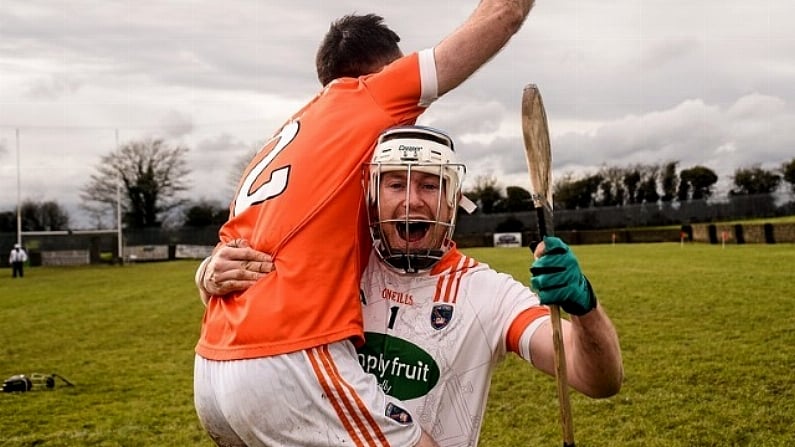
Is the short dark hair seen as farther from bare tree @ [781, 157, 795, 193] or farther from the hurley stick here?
bare tree @ [781, 157, 795, 193]

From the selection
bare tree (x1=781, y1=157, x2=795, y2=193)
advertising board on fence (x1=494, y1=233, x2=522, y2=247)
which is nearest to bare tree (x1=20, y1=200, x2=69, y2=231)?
advertising board on fence (x1=494, y1=233, x2=522, y2=247)

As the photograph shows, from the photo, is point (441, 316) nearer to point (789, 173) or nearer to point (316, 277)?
point (316, 277)

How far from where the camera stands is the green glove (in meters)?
2.57

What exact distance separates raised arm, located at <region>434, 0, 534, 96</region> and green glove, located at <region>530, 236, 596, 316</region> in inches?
32.7

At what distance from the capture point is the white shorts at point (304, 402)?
104 inches

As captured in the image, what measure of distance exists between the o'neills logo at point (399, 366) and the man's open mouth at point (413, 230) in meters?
0.40

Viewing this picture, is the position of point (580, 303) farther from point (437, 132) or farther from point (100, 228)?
point (100, 228)

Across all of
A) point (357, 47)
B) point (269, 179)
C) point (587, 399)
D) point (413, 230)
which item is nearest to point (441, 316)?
point (413, 230)

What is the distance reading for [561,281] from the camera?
102 inches

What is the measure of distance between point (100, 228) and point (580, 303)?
77.1 m

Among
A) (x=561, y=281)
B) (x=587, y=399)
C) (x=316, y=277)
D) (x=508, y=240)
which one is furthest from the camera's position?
(x=508, y=240)

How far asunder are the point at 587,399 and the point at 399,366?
5.85 m

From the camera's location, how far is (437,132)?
3.06 m

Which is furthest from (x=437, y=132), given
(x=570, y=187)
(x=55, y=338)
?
(x=570, y=187)
